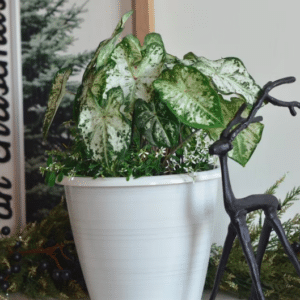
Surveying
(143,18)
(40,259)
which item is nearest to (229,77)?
(143,18)

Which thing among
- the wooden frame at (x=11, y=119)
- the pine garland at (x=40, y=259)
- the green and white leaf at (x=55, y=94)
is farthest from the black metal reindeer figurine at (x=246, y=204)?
the wooden frame at (x=11, y=119)

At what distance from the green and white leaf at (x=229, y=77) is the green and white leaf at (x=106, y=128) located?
0.15 m

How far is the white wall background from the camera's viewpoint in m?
1.02

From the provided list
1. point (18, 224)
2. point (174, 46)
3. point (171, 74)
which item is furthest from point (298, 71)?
point (18, 224)

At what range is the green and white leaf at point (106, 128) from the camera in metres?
0.73

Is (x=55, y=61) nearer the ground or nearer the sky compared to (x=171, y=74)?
nearer the sky

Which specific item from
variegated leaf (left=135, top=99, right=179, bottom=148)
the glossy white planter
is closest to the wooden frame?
the glossy white planter

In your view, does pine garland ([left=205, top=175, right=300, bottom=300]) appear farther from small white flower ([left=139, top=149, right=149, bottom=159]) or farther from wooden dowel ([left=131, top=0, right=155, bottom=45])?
wooden dowel ([left=131, top=0, right=155, bottom=45])

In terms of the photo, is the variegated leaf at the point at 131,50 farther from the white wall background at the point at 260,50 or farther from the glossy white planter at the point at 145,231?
the white wall background at the point at 260,50

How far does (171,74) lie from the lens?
0.73 m

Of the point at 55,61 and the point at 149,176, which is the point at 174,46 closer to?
the point at 55,61

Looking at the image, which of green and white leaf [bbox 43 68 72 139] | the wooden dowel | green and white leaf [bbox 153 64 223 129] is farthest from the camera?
the wooden dowel

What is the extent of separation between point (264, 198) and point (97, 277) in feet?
1.00

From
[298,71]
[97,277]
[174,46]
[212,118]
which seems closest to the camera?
[212,118]
